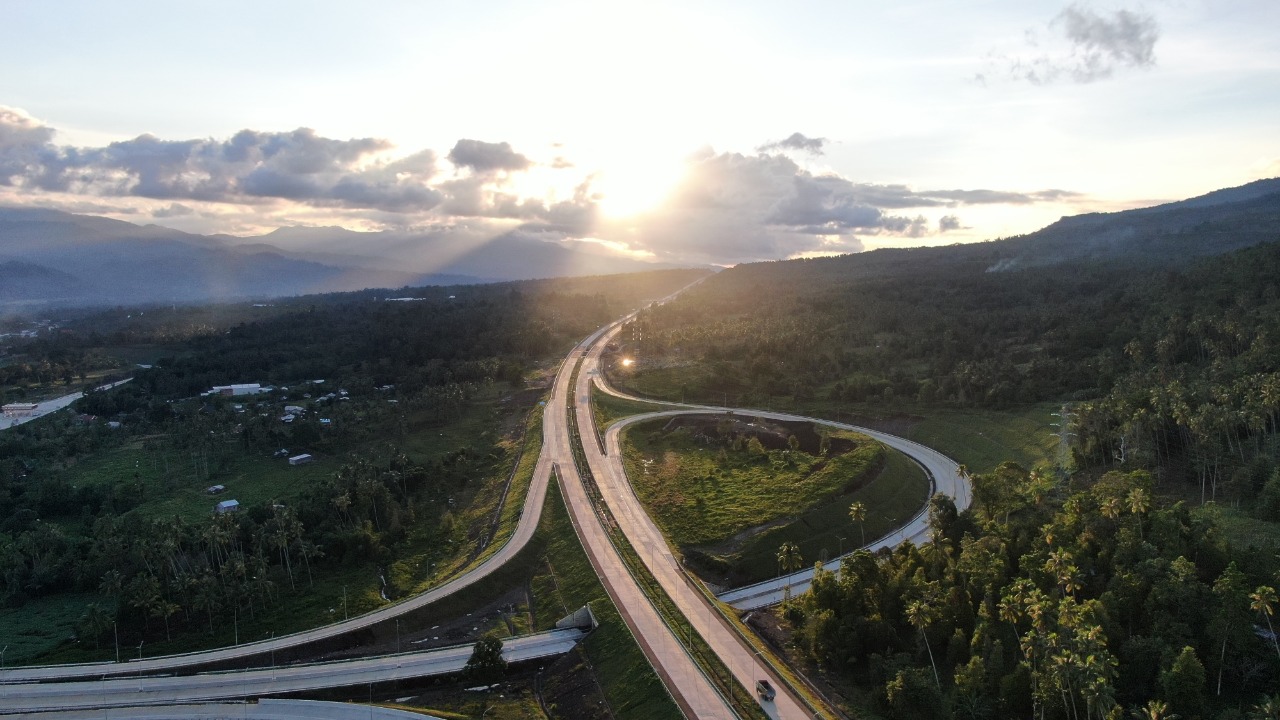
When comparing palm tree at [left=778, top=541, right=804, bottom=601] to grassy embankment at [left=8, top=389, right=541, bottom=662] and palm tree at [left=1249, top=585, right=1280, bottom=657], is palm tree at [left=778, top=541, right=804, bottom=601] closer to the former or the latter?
grassy embankment at [left=8, top=389, right=541, bottom=662]

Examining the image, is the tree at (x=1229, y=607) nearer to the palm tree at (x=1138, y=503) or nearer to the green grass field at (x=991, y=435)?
the palm tree at (x=1138, y=503)

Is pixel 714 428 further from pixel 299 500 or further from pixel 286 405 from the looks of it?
pixel 286 405

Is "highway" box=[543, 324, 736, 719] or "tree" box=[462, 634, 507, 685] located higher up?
"highway" box=[543, 324, 736, 719]

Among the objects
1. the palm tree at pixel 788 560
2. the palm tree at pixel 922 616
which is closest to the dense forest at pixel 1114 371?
the palm tree at pixel 788 560

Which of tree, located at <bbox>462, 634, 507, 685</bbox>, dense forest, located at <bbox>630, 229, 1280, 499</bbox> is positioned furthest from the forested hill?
tree, located at <bbox>462, 634, 507, 685</bbox>

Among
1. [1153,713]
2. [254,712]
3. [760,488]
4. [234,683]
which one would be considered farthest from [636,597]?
[1153,713]

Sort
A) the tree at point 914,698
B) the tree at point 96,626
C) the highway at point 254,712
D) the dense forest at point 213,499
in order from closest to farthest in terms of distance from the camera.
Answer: the tree at point 914,698, the highway at point 254,712, the tree at point 96,626, the dense forest at point 213,499
